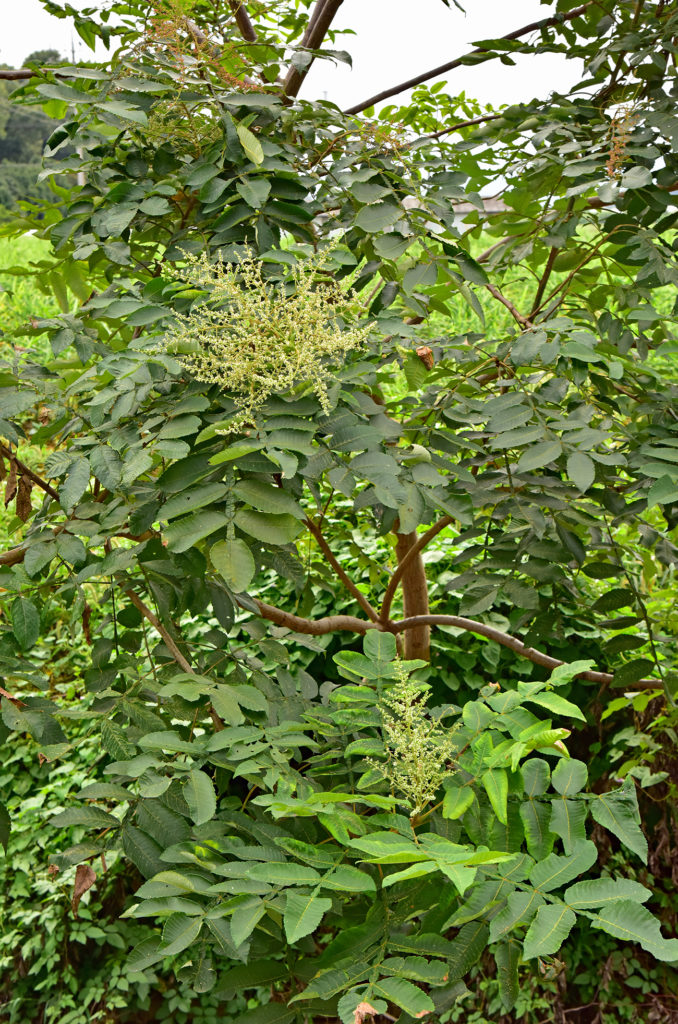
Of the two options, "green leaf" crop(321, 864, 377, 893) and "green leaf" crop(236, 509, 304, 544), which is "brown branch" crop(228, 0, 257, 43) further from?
"green leaf" crop(321, 864, 377, 893)

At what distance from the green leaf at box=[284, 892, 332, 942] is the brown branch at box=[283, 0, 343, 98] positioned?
5.06ft

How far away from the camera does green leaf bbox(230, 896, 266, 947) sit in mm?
761

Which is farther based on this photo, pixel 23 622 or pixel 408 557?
pixel 408 557

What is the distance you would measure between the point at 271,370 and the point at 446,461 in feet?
1.05

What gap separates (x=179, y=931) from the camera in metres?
0.84

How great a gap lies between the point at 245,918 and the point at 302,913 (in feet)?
0.23

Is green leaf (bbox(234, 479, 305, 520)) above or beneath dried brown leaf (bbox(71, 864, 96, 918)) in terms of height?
above

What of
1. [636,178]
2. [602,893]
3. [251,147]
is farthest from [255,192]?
[602,893]

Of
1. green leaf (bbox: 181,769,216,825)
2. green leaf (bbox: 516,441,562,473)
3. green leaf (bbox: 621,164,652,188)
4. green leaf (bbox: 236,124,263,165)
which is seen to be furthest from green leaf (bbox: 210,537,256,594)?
green leaf (bbox: 621,164,652,188)

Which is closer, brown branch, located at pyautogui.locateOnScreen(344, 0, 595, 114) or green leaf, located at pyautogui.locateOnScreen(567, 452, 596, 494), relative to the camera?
green leaf, located at pyautogui.locateOnScreen(567, 452, 596, 494)

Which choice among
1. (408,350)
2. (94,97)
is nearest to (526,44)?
(408,350)

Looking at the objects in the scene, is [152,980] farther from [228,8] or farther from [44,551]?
[228,8]

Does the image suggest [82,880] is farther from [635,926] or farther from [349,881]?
[635,926]

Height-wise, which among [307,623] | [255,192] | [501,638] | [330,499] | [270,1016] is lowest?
[501,638]
